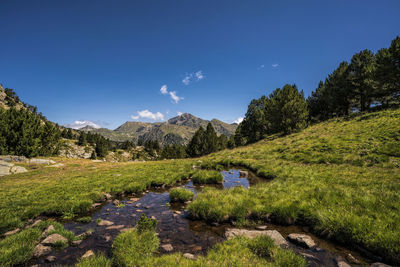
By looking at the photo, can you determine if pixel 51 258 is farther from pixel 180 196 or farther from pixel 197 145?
pixel 197 145

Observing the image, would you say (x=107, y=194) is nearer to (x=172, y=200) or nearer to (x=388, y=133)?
(x=172, y=200)

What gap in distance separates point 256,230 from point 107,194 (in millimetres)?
11698

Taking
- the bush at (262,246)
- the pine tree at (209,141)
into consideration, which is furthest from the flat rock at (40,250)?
the pine tree at (209,141)

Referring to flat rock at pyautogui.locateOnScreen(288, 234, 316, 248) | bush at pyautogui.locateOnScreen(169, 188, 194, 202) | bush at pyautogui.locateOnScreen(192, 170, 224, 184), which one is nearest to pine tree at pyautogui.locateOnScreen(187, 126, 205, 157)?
bush at pyautogui.locateOnScreen(192, 170, 224, 184)

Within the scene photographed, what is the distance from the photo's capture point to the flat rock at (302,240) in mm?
5838

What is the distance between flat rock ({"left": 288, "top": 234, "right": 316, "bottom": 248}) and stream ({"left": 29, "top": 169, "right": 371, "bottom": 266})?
215 millimetres

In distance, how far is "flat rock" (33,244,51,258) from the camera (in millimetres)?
5686

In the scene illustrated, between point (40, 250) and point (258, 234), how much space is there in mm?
8609

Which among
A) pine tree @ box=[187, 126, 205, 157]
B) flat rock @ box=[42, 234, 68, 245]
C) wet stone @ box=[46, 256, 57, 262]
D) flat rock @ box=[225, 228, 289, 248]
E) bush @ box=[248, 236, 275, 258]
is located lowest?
wet stone @ box=[46, 256, 57, 262]

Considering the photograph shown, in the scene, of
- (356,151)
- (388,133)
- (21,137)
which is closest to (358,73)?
(388,133)

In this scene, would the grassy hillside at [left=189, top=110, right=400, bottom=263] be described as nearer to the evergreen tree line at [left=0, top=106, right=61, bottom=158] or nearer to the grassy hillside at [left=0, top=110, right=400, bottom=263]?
the grassy hillside at [left=0, top=110, right=400, bottom=263]

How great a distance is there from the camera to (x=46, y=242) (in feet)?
20.4

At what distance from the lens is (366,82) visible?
134 feet

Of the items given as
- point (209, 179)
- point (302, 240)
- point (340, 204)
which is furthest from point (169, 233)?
point (209, 179)
